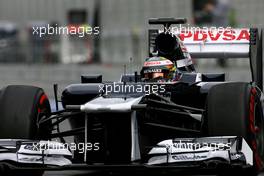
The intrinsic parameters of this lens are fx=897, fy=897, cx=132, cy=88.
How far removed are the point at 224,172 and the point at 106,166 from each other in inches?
43.1

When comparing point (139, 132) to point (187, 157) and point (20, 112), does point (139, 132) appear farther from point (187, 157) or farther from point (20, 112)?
point (20, 112)

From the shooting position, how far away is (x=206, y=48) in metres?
12.5

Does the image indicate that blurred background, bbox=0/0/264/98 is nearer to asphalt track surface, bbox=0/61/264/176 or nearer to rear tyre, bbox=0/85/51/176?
asphalt track surface, bbox=0/61/264/176

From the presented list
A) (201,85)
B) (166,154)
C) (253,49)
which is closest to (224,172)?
(166,154)

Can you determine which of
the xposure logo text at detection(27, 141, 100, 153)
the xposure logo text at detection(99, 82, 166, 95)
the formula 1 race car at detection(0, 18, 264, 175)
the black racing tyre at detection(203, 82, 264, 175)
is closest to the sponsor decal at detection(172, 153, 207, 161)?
the formula 1 race car at detection(0, 18, 264, 175)

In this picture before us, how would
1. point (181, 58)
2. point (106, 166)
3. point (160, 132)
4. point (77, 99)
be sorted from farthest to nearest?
1. point (181, 58)
2. point (77, 99)
3. point (160, 132)
4. point (106, 166)

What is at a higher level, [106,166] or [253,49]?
[253,49]

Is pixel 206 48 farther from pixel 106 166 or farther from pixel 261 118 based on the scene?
pixel 106 166

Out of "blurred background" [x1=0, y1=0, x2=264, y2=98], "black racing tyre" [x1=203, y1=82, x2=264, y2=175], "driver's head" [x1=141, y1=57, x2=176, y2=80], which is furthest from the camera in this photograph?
"blurred background" [x1=0, y1=0, x2=264, y2=98]

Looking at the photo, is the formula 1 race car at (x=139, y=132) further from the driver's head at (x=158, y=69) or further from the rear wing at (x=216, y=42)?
the rear wing at (x=216, y=42)

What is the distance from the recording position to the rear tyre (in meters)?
8.80

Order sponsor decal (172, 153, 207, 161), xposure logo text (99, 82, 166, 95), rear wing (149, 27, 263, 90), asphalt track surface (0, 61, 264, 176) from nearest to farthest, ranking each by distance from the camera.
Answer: sponsor decal (172, 153, 207, 161), xposure logo text (99, 82, 166, 95), rear wing (149, 27, 263, 90), asphalt track surface (0, 61, 264, 176)

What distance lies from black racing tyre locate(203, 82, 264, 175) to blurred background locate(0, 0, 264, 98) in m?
16.8

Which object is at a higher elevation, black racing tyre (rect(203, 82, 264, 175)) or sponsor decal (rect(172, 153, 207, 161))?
black racing tyre (rect(203, 82, 264, 175))
